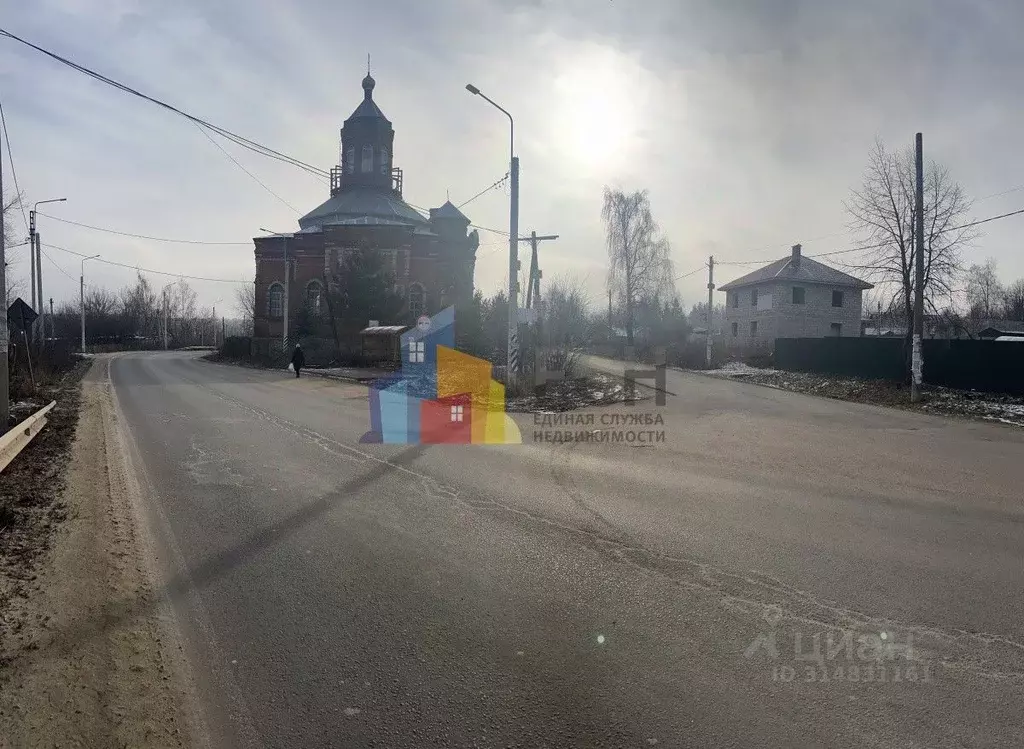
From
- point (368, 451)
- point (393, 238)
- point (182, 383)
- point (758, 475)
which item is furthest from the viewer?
point (393, 238)

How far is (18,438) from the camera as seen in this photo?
30.9 ft

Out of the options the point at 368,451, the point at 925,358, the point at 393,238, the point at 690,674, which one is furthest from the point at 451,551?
the point at 393,238

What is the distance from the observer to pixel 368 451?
1017 cm

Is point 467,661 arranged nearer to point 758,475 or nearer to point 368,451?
point 758,475

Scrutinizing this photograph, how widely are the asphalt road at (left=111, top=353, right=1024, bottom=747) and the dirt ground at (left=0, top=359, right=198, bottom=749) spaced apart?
214 mm

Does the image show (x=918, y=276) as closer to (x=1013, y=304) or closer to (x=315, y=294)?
(x=315, y=294)

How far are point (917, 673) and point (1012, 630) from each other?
3.45ft

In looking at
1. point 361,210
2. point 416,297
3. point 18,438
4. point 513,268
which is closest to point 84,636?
point 18,438

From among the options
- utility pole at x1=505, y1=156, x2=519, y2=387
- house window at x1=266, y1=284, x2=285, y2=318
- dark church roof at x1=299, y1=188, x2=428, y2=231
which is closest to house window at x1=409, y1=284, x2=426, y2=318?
dark church roof at x1=299, y1=188, x2=428, y2=231

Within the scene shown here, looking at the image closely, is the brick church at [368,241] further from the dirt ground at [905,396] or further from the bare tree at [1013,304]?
the bare tree at [1013,304]

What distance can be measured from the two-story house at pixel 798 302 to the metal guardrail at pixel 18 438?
43.6 meters

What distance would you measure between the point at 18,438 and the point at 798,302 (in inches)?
1948

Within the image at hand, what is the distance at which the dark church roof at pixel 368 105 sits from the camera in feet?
173

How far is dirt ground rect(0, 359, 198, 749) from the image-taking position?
9.87ft
